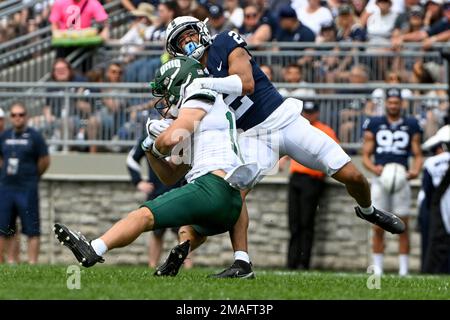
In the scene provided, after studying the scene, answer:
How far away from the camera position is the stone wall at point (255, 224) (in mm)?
17938

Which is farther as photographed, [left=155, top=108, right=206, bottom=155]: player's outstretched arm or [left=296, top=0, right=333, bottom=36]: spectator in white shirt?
[left=296, top=0, right=333, bottom=36]: spectator in white shirt

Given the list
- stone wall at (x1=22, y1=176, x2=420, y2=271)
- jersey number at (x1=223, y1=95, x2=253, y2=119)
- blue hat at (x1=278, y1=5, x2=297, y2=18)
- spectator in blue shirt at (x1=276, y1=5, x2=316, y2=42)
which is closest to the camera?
jersey number at (x1=223, y1=95, x2=253, y2=119)

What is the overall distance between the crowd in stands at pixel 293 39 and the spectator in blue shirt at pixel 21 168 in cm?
141

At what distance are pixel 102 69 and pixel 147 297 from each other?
430 inches

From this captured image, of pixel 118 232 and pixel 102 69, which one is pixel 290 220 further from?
pixel 118 232

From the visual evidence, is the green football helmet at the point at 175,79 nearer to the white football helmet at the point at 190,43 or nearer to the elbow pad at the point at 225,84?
the elbow pad at the point at 225,84

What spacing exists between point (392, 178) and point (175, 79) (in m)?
6.74

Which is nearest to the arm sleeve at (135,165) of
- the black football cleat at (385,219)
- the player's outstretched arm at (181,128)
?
the black football cleat at (385,219)

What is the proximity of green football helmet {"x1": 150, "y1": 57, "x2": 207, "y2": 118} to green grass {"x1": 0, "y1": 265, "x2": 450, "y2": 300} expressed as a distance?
4.21 feet

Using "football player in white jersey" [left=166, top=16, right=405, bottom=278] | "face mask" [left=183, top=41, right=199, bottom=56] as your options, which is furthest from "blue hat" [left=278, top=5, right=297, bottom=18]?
"face mask" [left=183, top=41, right=199, bottom=56]

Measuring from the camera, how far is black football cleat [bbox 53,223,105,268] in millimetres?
9352

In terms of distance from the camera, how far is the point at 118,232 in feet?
31.0

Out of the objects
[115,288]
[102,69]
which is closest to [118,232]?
[115,288]

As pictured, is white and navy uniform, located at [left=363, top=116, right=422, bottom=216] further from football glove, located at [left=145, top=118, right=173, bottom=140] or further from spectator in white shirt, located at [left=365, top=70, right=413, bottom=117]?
football glove, located at [left=145, top=118, right=173, bottom=140]
